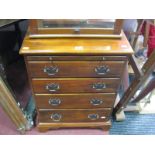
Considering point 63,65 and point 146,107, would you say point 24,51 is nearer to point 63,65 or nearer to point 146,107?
point 63,65

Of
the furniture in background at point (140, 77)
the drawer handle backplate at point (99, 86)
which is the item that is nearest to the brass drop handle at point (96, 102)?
the drawer handle backplate at point (99, 86)

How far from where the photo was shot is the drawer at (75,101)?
117 centimetres

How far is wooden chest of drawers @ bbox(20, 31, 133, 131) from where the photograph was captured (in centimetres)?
93

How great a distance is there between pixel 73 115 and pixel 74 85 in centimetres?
32

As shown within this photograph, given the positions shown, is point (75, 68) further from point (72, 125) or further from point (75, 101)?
point (72, 125)

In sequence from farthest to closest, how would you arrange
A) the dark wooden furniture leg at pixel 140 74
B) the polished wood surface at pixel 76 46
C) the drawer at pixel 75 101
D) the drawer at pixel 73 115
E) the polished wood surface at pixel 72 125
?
the polished wood surface at pixel 72 125 < the drawer at pixel 73 115 < the drawer at pixel 75 101 < the dark wooden furniture leg at pixel 140 74 < the polished wood surface at pixel 76 46

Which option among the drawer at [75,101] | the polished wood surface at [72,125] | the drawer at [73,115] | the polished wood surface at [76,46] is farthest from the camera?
the polished wood surface at [72,125]

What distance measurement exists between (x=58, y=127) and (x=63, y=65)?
0.64 m

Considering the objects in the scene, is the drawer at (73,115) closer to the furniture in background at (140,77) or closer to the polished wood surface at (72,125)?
the polished wood surface at (72,125)

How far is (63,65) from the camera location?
3.20 feet

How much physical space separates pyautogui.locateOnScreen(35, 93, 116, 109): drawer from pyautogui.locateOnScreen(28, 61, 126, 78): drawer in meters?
0.18

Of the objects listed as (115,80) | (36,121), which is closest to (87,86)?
(115,80)
